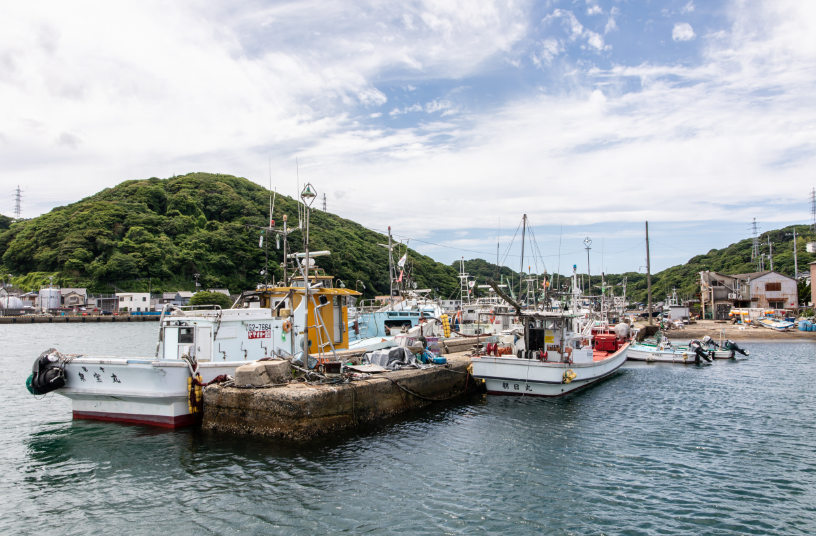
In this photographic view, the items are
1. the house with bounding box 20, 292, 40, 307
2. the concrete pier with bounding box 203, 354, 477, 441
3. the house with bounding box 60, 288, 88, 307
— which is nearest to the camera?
the concrete pier with bounding box 203, 354, 477, 441

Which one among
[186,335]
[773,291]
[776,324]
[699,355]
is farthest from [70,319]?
[773,291]

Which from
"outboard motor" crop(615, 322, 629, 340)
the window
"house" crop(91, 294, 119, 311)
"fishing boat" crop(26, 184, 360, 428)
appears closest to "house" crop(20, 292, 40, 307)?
"house" crop(91, 294, 119, 311)

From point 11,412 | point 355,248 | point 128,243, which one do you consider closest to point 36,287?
point 128,243

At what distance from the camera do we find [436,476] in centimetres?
1095

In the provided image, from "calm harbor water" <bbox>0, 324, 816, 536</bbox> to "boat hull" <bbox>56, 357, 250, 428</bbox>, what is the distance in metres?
0.47

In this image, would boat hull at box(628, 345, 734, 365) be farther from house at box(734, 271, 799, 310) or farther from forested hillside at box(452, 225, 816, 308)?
forested hillside at box(452, 225, 816, 308)

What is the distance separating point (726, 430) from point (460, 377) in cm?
921

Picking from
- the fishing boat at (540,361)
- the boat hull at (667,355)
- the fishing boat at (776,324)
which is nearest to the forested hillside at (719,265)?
the fishing boat at (776,324)

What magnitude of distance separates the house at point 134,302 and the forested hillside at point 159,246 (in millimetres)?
6643

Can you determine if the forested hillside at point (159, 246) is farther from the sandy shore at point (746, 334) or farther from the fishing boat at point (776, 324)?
the fishing boat at point (776, 324)

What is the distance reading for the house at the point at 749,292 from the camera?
220 ft

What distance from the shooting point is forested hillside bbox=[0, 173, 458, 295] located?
98750 millimetres

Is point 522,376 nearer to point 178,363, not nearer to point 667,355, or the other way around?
point 178,363

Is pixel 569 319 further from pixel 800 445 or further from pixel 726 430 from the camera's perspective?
pixel 800 445
